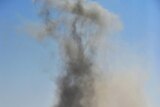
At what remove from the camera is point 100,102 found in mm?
45125

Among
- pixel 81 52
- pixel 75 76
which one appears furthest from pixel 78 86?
pixel 81 52

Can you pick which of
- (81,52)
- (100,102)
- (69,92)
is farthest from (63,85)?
(100,102)

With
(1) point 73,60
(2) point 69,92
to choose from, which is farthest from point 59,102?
(1) point 73,60

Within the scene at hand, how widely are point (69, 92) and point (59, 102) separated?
5.17 ft

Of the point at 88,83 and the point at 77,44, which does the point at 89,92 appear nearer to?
the point at 88,83

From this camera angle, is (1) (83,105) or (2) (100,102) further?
(2) (100,102)

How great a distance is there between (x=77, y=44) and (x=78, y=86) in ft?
14.6

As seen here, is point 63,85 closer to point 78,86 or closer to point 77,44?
point 78,86

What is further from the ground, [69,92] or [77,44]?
[77,44]

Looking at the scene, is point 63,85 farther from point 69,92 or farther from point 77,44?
point 77,44

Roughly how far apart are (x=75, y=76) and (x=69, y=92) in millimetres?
1719

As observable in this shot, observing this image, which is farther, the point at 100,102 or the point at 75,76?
the point at 100,102

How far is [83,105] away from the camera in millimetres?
40312

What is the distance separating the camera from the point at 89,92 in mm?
41281
